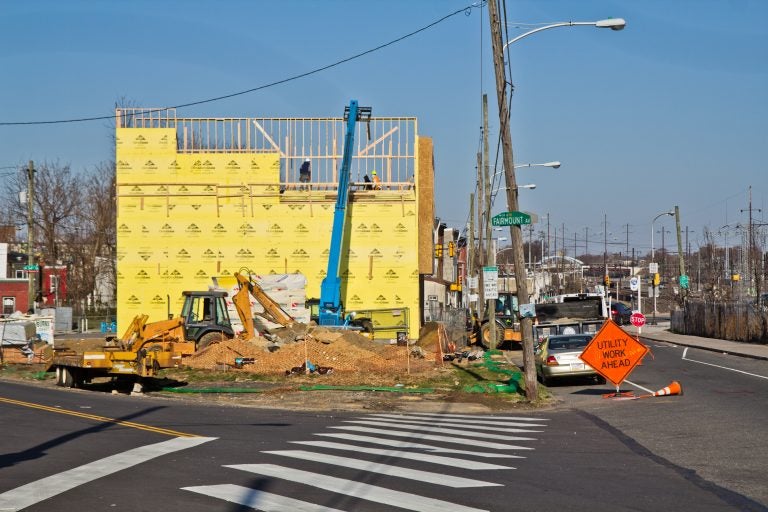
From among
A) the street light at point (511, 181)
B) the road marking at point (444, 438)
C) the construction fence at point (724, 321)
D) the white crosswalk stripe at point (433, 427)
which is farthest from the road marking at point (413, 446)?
the construction fence at point (724, 321)

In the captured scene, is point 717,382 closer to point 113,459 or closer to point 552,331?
point 552,331

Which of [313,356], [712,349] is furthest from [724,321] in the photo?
[313,356]

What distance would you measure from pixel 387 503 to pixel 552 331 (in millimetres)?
27171

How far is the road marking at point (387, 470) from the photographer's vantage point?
35.4ft

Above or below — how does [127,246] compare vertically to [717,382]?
above

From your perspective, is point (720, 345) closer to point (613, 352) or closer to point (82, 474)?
point (613, 352)

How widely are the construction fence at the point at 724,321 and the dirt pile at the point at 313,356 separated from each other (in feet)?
71.2

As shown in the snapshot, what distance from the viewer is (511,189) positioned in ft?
75.6

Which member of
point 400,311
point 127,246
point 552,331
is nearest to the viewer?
point 552,331

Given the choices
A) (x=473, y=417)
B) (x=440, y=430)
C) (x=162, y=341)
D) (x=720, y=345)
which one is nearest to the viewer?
(x=440, y=430)

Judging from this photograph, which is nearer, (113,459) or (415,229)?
(113,459)

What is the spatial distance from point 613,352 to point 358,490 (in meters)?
13.2

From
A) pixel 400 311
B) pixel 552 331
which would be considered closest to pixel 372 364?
pixel 552 331

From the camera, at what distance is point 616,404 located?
2134cm
